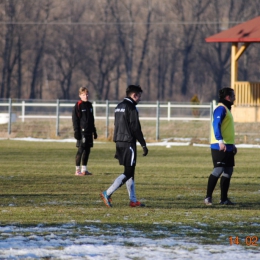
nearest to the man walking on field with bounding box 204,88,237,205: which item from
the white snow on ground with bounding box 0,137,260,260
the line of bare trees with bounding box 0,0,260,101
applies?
the white snow on ground with bounding box 0,137,260,260

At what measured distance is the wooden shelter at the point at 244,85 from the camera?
37000mm

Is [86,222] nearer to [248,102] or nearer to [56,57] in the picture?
[248,102]

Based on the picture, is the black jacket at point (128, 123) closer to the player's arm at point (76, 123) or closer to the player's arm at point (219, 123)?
the player's arm at point (219, 123)

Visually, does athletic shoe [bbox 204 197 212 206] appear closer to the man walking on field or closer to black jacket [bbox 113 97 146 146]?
the man walking on field

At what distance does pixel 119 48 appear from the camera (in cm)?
8181

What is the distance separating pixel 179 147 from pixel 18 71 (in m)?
51.1

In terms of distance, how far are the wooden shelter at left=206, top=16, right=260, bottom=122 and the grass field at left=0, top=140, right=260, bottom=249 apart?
14.0 metres

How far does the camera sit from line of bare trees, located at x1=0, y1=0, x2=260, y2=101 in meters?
79.8

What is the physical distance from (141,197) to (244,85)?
84.2ft

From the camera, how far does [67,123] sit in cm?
4428

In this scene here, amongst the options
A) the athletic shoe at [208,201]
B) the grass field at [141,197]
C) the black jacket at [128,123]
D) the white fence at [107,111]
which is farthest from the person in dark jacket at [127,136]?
the white fence at [107,111]

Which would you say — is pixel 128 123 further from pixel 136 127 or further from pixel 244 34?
pixel 244 34

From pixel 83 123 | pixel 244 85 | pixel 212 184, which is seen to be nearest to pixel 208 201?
pixel 212 184

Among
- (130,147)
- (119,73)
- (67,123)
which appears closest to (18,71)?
(119,73)
